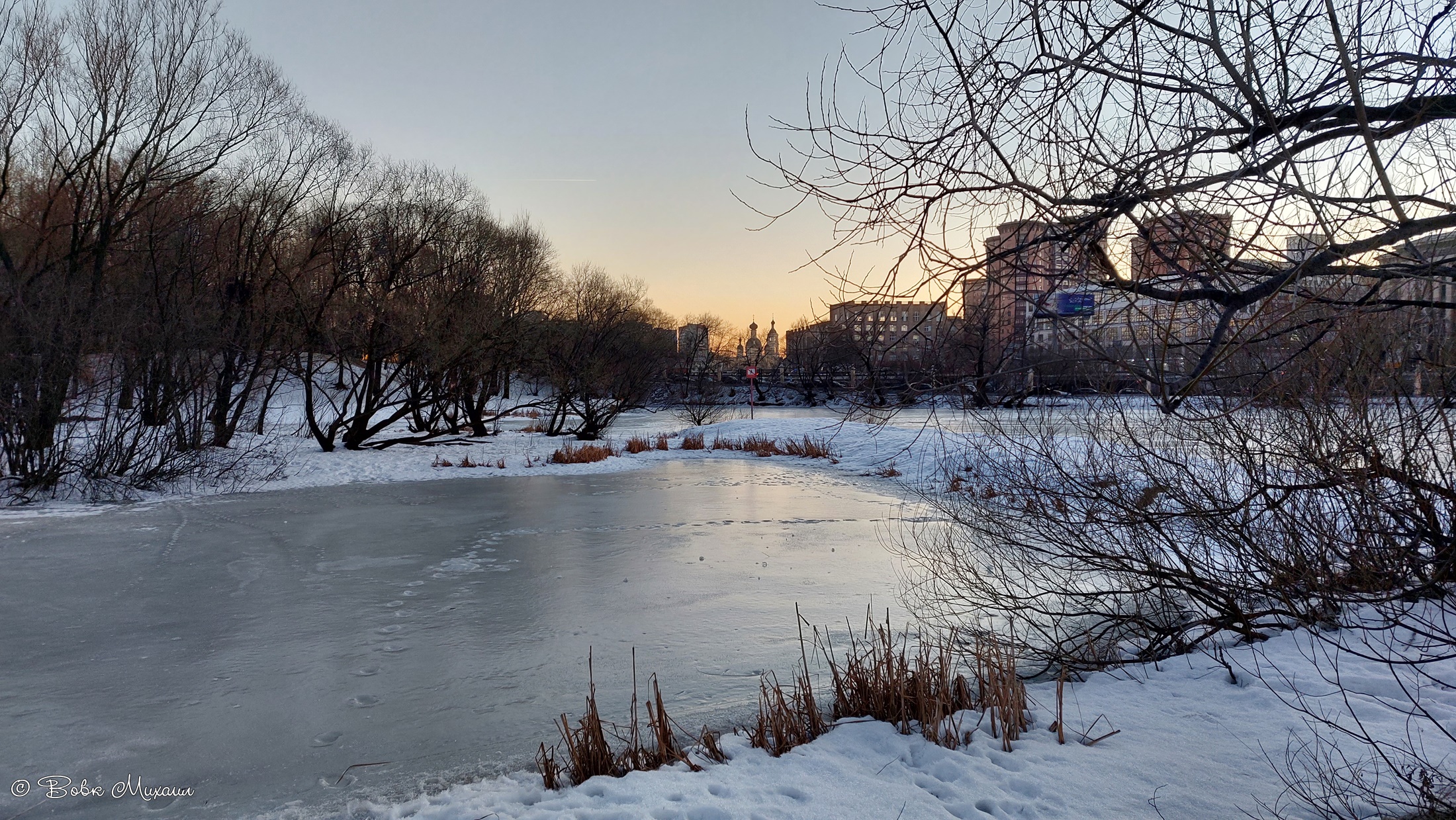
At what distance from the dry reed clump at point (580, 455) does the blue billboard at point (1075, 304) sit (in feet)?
52.7

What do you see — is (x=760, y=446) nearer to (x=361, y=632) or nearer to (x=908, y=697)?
(x=361, y=632)

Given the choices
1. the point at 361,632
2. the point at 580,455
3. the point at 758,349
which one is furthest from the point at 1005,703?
the point at 758,349

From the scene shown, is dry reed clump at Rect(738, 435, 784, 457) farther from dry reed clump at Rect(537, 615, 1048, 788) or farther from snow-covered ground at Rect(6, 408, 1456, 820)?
dry reed clump at Rect(537, 615, 1048, 788)

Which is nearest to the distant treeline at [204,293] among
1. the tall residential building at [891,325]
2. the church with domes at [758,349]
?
→ the tall residential building at [891,325]

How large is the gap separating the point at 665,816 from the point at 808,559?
18.9 ft

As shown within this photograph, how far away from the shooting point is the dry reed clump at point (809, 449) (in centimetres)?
2030

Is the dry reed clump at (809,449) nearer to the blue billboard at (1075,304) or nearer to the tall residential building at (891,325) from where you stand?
the blue billboard at (1075,304)

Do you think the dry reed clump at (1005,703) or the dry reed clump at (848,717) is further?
the dry reed clump at (1005,703)

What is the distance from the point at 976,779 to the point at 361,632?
4.79m

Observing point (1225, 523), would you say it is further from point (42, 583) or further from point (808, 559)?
point (42, 583)

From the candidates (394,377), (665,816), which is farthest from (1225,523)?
(394,377)

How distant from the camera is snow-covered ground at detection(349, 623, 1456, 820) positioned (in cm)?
349

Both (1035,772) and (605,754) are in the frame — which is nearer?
(1035,772)

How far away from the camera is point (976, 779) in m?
3.75
